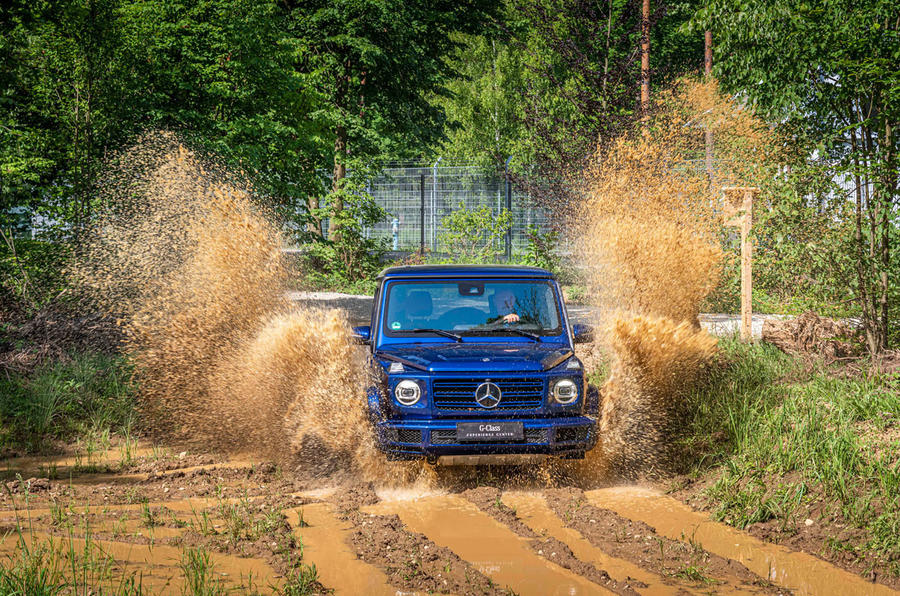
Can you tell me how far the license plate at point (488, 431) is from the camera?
21.6 ft

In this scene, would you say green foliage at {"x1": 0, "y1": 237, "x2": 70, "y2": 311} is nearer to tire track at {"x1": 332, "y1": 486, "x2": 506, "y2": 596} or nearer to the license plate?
tire track at {"x1": 332, "y1": 486, "x2": 506, "y2": 596}

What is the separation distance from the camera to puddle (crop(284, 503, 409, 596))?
489 centimetres

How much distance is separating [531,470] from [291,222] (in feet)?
34.2

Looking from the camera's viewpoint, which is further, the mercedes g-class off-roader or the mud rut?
the mercedes g-class off-roader

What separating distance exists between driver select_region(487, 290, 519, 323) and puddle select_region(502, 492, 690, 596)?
1532 millimetres

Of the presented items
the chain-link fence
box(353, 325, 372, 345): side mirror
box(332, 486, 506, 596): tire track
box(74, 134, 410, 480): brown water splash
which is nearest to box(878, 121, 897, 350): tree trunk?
box(353, 325, 372, 345): side mirror

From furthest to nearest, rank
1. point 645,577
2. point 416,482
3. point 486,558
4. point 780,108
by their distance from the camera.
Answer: point 780,108 < point 416,482 < point 486,558 < point 645,577

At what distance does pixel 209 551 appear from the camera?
5.40 metres

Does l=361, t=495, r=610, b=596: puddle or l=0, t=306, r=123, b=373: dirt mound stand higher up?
l=0, t=306, r=123, b=373: dirt mound

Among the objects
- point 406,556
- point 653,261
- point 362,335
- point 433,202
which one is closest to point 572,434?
point 406,556

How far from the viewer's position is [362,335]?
766 cm

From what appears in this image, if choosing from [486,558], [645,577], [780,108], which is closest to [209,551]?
[486,558]

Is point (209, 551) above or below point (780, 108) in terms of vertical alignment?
below

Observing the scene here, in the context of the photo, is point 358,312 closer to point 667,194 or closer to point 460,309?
point 667,194
